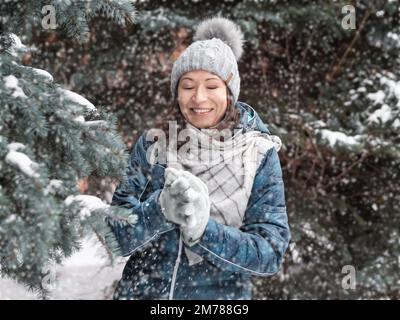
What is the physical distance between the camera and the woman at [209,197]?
2102mm

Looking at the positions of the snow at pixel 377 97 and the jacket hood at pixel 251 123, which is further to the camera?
the snow at pixel 377 97

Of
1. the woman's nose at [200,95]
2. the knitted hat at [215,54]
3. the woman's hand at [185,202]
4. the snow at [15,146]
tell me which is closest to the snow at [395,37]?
the knitted hat at [215,54]

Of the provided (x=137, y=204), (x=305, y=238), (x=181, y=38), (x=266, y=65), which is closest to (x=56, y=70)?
(x=181, y=38)

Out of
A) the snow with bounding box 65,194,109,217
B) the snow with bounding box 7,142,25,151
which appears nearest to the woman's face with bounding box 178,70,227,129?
the snow with bounding box 65,194,109,217

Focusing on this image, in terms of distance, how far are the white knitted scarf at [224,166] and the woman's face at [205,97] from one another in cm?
4

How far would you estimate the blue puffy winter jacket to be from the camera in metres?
2.08

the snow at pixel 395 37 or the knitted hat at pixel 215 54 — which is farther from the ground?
the knitted hat at pixel 215 54

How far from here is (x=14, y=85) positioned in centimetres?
186

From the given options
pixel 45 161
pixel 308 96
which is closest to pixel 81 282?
pixel 308 96

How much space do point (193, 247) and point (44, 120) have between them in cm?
69

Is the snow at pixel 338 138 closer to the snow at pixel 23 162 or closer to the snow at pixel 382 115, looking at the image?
the snow at pixel 382 115

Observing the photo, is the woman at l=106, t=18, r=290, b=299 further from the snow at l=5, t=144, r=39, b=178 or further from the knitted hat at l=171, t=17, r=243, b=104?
the snow at l=5, t=144, r=39, b=178

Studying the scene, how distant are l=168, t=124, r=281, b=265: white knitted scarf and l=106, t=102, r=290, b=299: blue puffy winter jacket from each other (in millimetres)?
36
